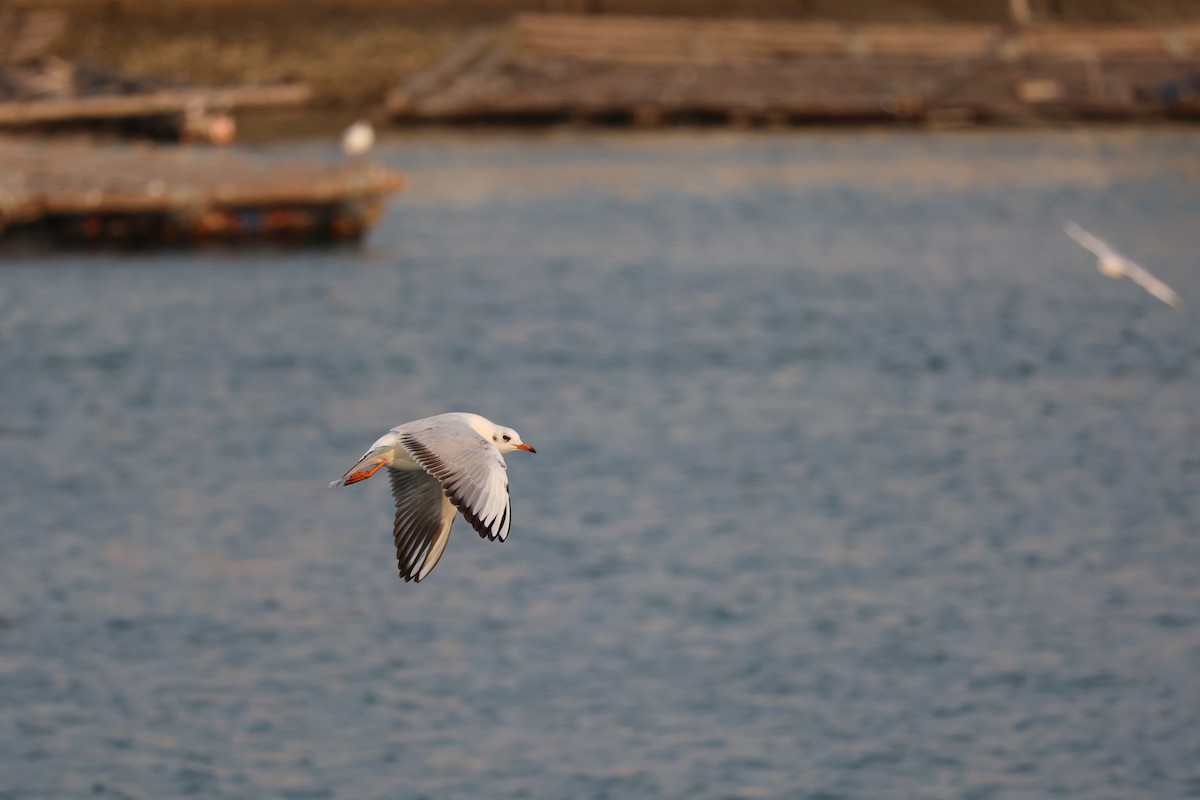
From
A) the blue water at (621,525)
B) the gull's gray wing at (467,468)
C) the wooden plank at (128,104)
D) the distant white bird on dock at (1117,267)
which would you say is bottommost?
the blue water at (621,525)

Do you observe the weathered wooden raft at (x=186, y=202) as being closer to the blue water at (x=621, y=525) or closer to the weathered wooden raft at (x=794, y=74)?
the blue water at (x=621, y=525)

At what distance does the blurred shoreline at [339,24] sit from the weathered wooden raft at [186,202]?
2774 centimetres

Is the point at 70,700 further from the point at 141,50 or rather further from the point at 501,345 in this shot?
the point at 141,50

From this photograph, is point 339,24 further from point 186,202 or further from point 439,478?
point 439,478

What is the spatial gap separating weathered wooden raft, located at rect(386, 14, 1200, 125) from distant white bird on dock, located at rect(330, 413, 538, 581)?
52686 mm

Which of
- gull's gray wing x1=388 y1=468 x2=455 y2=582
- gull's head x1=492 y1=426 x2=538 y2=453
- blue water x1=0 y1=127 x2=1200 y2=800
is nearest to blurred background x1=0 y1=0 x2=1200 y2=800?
blue water x1=0 y1=127 x2=1200 y2=800

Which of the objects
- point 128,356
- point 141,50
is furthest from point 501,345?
point 141,50

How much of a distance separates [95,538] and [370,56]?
164 feet

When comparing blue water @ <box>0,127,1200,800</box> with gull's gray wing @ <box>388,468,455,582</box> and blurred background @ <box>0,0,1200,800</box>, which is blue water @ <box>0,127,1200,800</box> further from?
gull's gray wing @ <box>388,468,455,582</box>

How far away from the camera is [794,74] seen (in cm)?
6575

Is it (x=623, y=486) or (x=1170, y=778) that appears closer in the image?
(x=1170, y=778)

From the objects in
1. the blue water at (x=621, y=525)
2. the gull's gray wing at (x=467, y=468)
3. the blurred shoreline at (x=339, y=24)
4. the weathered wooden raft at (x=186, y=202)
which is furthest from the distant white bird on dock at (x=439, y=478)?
the blurred shoreline at (x=339, y=24)

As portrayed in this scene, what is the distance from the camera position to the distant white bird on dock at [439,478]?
932 cm

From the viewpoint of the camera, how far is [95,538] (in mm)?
22797
